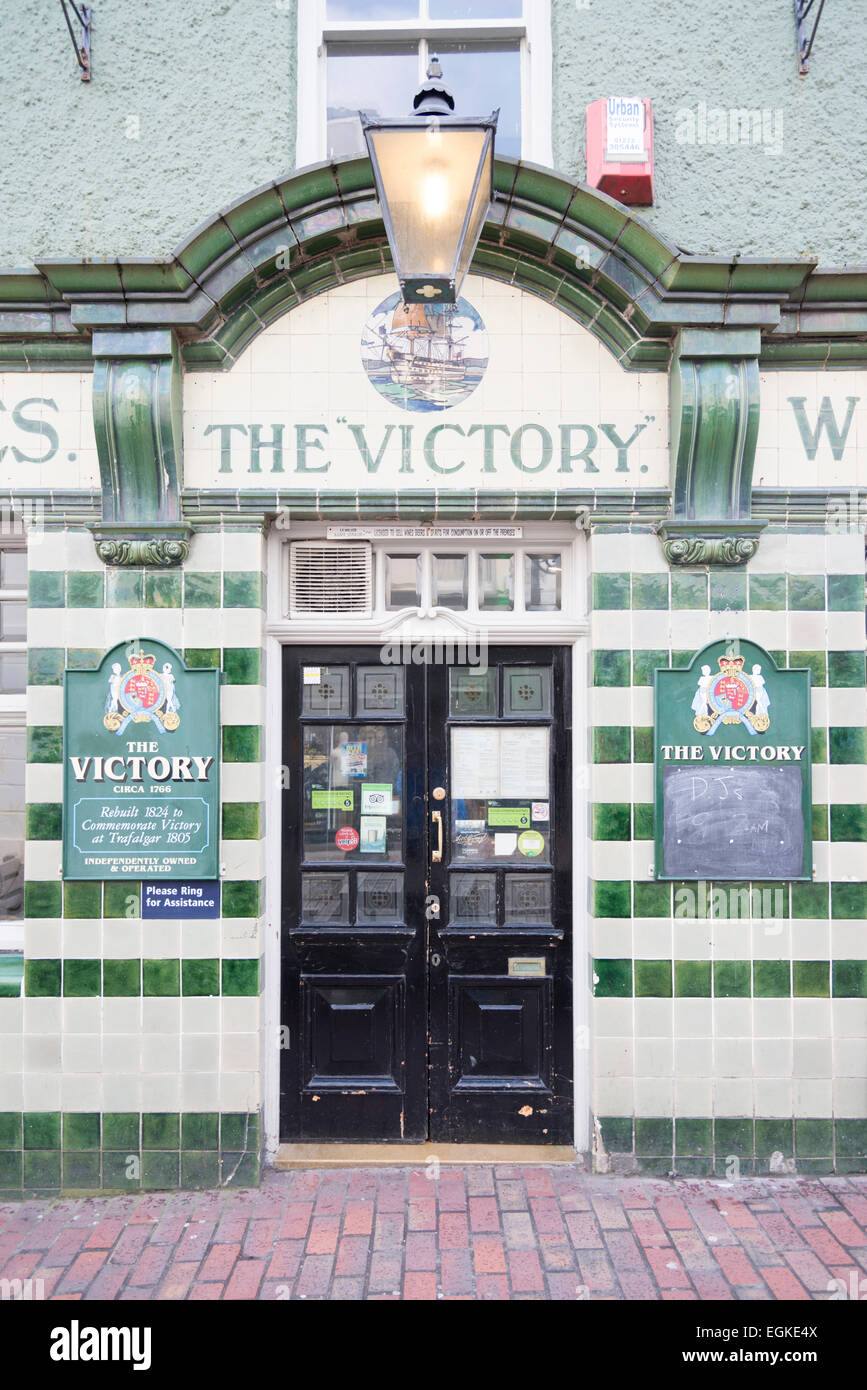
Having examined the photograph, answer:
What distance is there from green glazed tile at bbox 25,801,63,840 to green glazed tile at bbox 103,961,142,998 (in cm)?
70

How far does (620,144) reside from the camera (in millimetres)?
4406

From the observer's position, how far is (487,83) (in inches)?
185

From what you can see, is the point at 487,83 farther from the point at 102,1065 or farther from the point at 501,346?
the point at 102,1065

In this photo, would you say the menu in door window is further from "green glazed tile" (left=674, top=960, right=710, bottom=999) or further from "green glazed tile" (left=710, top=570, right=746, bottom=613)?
"green glazed tile" (left=710, top=570, right=746, bottom=613)

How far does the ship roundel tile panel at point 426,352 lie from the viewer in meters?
4.37

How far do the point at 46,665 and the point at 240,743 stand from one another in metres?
1.07

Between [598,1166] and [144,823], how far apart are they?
2.86 meters

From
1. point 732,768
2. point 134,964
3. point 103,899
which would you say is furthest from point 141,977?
point 732,768

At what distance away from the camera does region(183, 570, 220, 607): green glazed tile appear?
14.3 ft

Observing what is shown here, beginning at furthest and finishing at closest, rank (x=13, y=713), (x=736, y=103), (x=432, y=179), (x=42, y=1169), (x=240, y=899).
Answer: (x=13, y=713)
(x=736, y=103)
(x=240, y=899)
(x=42, y=1169)
(x=432, y=179)

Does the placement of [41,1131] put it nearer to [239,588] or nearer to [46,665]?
[46,665]

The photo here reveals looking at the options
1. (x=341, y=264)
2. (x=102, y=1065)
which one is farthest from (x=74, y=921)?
(x=341, y=264)

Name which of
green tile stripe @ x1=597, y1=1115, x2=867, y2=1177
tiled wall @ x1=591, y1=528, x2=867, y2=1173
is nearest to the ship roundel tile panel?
tiled wall @ x1=591, y1=528, x2=867, y2=1173
